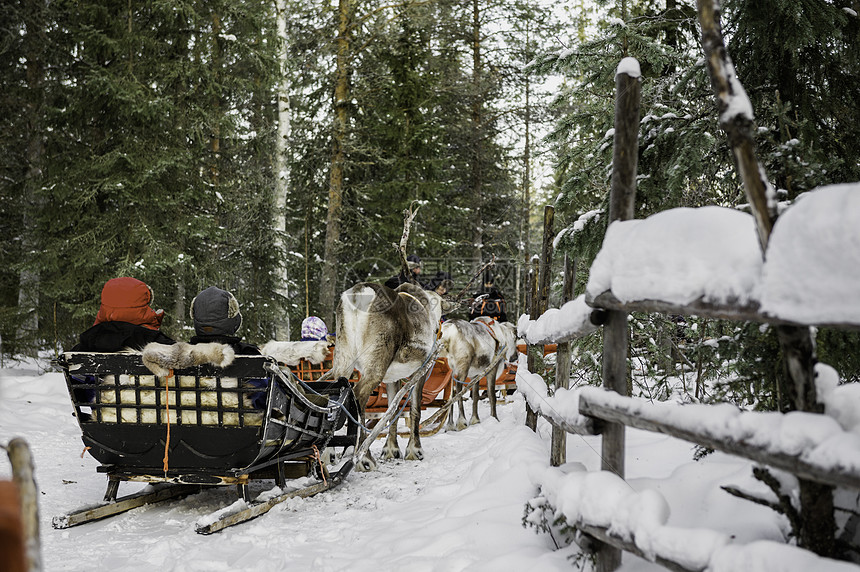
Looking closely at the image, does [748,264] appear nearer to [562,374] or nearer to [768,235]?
[768,235]

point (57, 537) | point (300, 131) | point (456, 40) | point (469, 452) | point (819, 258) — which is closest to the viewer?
point (819, 258)

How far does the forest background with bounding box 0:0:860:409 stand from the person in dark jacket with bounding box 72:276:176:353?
3824 millimetres

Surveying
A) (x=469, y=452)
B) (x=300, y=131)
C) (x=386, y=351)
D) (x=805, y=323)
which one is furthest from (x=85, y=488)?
(x=300, y=131)

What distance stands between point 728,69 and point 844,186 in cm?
59

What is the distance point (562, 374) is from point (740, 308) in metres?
2.96

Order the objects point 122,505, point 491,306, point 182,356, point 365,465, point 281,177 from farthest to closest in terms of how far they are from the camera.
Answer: point 281,177 → point 491,306 → point 365,465 → point 122,505 → point 182,356

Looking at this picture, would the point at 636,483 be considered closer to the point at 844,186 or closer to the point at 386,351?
the point at 844,186

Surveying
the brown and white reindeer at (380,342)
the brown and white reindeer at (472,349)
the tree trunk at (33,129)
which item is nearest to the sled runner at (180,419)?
the brown and white reindeer at (380,342)

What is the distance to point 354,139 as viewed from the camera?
16.1 m

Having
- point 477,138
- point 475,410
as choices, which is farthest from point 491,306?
point 477,138

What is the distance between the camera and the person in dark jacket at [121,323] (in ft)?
15.2

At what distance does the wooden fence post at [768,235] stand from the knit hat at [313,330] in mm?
6697

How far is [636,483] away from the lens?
9.55 feet

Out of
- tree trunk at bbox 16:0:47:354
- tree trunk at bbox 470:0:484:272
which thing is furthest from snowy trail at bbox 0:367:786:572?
tree trunk at bbox 470:0:484:272
